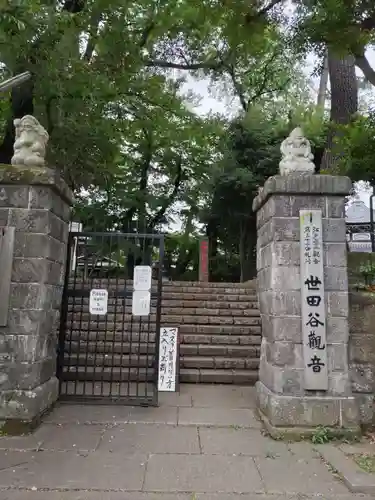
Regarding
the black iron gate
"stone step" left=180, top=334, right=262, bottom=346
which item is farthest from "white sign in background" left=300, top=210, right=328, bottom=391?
"stone step" left=180, top=334, right=262, bottom=346

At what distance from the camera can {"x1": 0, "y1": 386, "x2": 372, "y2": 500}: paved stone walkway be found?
3.14 m

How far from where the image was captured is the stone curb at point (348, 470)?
3.22 metres

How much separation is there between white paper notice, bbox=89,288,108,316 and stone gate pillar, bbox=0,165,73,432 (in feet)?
2.16

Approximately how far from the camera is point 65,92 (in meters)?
7.41

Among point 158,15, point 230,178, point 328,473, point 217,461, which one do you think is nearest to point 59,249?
point 217,461

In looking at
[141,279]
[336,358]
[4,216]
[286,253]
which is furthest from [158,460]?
[4,216]

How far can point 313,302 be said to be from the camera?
462 cm

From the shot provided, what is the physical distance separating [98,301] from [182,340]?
252 cm

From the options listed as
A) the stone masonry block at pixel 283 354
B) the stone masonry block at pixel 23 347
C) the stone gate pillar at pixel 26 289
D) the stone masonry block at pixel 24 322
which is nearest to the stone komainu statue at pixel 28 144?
the stone gate pillar at pixel 26 289

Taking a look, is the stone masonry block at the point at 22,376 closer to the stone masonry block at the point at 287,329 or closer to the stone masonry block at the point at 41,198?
the stone masonry block at the point at 41,198

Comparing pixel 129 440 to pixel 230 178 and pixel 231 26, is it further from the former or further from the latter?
pixel 230 178

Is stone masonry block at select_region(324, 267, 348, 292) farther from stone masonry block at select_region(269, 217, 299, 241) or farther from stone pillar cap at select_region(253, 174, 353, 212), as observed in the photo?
stone pillar cap at select_region(253, 174, 353, 212)

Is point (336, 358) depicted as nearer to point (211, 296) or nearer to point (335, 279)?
point (335, 279)

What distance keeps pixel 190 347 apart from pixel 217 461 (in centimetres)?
360
